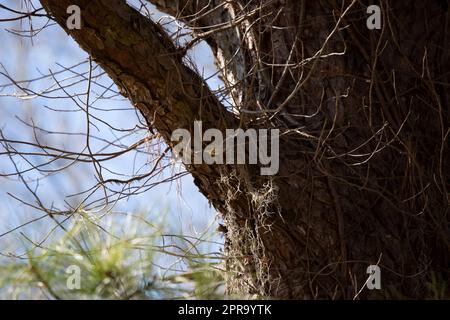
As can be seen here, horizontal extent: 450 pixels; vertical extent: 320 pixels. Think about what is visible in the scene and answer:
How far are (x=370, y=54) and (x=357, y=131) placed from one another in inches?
13.0

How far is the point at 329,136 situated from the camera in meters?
3.12

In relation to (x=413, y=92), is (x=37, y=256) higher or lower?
lower

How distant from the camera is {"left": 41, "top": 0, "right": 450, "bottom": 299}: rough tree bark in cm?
298

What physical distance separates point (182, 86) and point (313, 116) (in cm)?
62

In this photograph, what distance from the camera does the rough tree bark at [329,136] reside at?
2977 millimetres
